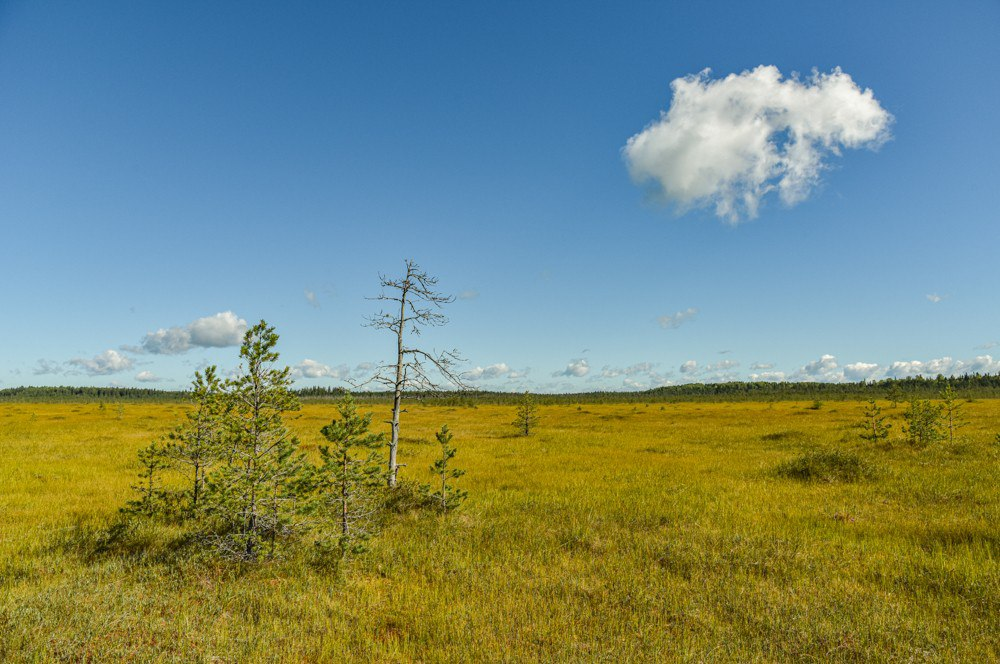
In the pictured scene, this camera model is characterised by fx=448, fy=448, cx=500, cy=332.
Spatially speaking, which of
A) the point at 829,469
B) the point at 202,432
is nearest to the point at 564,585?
the point at 202,432

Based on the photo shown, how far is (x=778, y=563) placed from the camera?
26.8 ft

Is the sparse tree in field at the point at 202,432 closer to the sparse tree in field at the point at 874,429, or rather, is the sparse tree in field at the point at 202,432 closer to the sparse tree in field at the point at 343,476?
the sparse tree in field at the point at 343,476

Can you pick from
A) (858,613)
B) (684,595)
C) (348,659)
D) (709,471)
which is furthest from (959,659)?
(709,471)

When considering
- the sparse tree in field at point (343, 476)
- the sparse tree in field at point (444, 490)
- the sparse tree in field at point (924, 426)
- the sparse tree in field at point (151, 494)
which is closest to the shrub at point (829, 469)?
the sparse tree in field at point (924, 426)

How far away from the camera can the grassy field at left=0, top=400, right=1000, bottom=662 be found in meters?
5.36

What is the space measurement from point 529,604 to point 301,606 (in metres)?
3.27

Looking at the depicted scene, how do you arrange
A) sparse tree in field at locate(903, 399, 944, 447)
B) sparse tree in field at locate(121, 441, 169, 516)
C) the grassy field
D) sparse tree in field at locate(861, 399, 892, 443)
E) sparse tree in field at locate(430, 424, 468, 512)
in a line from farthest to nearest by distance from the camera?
sparse tree in field at locate(861, 399, 892, 443)
sparse tree in field at locate(903, 399, 944, 447)
sparse tree in field at locate(430, 424, 468, 512)
sparse tree in field at locate(121, 441, 169, 516)
the grassy field

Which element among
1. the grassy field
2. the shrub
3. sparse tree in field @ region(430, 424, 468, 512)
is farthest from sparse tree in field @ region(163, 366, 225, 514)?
the shrub

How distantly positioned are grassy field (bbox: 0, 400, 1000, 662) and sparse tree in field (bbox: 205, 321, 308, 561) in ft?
2.25

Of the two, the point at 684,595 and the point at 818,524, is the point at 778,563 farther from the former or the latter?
the point at 818,524

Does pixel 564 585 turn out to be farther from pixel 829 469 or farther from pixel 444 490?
pixel 829 469

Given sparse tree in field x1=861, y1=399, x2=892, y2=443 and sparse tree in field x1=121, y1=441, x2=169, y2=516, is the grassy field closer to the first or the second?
sparse tree in field x1=121, y1=441, x2=169, y2=516

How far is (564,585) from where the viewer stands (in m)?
7.15

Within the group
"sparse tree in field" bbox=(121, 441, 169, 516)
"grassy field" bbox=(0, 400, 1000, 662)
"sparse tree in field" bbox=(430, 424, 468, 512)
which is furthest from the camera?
"sparse tree in field" bbox=(430, 424, 468, 512)
